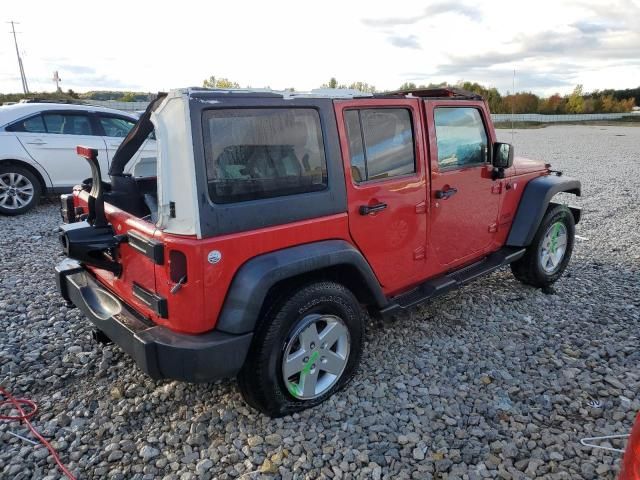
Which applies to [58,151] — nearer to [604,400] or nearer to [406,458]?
[406,458]

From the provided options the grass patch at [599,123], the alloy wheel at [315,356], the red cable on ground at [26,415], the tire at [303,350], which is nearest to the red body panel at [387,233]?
the tire at [303,350]

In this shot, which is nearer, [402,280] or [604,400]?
[604,400]

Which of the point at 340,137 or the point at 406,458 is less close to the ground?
the point at 340,137

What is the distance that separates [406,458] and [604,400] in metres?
1.43

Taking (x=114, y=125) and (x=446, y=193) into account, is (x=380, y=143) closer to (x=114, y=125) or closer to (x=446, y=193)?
(x=446, y=193)

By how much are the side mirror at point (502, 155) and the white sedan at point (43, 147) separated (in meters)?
5.44

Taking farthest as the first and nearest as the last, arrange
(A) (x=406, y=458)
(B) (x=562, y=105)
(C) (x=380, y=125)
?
1. (B) (x=562, y=105)
2. (C) (x=380, y=125)
3. (A) (x=406, y=458)

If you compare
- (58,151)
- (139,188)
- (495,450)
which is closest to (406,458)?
(495,450)

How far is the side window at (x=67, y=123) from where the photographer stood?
7.32m

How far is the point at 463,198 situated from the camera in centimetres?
372

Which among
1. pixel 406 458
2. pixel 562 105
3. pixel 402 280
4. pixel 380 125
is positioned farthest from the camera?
pixel 562 105

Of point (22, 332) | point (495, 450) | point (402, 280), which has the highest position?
point (402, 280)

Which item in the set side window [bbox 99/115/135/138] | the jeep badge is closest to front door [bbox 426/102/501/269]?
the jeep badge

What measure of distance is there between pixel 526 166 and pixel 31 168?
691cm
